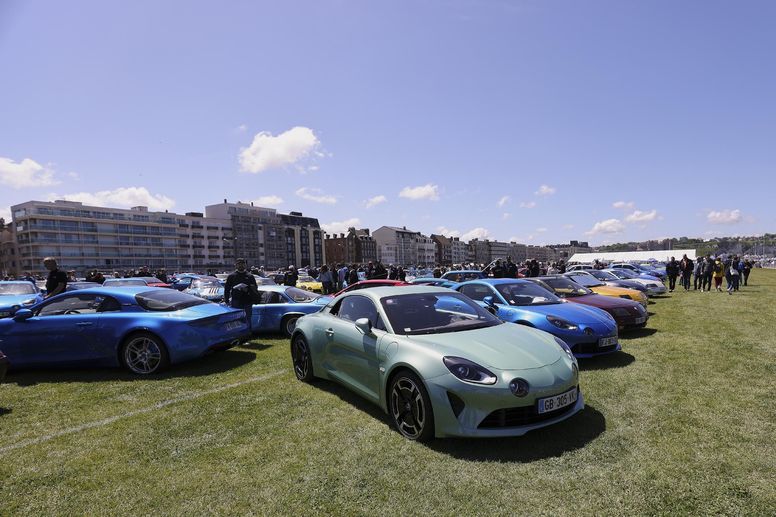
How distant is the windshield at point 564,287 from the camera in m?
9.20

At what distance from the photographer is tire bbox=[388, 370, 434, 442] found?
365 cm

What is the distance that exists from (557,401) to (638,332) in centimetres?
655

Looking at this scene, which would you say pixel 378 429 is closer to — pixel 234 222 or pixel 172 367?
pixel 172 367

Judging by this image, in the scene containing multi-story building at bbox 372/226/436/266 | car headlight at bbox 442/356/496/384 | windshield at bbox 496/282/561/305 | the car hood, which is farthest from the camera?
multi-story building at bbox 372/226/436/266

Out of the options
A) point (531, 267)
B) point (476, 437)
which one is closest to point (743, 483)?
point (476, 437)

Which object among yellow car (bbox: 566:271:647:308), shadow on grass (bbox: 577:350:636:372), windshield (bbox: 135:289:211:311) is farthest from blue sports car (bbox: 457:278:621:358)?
windshield (bbox: 135:289:211:311)

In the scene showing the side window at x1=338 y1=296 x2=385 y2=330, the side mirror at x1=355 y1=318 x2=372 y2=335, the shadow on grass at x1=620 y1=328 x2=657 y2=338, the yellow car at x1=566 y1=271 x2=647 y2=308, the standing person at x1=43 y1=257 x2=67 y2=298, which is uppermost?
the standing person at x1=43 y1=257 x2=67 y2=298

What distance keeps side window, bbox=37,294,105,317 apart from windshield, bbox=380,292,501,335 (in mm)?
5024

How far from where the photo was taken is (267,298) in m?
9.84

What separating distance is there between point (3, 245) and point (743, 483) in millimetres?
118402

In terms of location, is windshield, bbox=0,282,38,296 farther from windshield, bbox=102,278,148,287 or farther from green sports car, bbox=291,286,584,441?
green sports car, bbox=291,286,584,441

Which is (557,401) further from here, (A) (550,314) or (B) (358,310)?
(A) (550,314)

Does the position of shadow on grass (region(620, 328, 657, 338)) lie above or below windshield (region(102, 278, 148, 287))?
below

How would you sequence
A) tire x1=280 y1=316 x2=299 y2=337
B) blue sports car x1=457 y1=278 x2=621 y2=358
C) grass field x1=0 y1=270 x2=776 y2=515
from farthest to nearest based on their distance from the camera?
tire x1=280 y1=316 x2=299 y2=337, blue sports car x1=457 y1=278 x2=621 y2=358, grass field x1=0 y1=270 x2=776 y2=515
